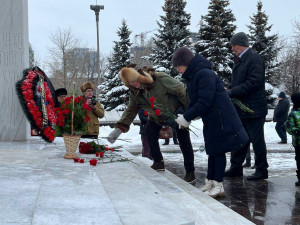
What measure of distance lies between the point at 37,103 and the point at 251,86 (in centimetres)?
359

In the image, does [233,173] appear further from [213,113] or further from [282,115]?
[282,115]

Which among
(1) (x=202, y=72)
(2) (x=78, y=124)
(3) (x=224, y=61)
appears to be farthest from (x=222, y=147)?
(3) (x=224, y=61)

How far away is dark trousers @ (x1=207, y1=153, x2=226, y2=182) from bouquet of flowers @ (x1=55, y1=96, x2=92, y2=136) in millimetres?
1725

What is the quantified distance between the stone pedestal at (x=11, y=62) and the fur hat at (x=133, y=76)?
122 inches

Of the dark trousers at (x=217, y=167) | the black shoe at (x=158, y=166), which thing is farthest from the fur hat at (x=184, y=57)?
the black shoe at (x=158, y=166)

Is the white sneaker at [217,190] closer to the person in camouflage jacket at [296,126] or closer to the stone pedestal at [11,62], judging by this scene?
the person in camouflage jacket at [296,126]

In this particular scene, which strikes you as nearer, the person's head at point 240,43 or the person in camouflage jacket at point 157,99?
the person in camouflage jacket at point 157,99

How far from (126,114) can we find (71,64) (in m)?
35.1

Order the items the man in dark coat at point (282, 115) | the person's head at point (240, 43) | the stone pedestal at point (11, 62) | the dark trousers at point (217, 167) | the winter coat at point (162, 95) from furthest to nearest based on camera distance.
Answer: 1. the man in dark coat at point (282, 115)
2. the stone pedestal at point (11, 62)
3. the person's head at point (240, 43)
4. the winter coat at point (162, 95)
5. the dark trousers at point (217, 167)

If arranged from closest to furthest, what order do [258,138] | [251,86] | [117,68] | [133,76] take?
[133,76], [251,86], [258,138], [117,68]

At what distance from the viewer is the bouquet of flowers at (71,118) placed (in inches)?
191

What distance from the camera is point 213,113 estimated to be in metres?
4.22

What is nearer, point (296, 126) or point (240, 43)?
point (296, 126)

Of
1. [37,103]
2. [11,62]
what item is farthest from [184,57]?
[11,62]
